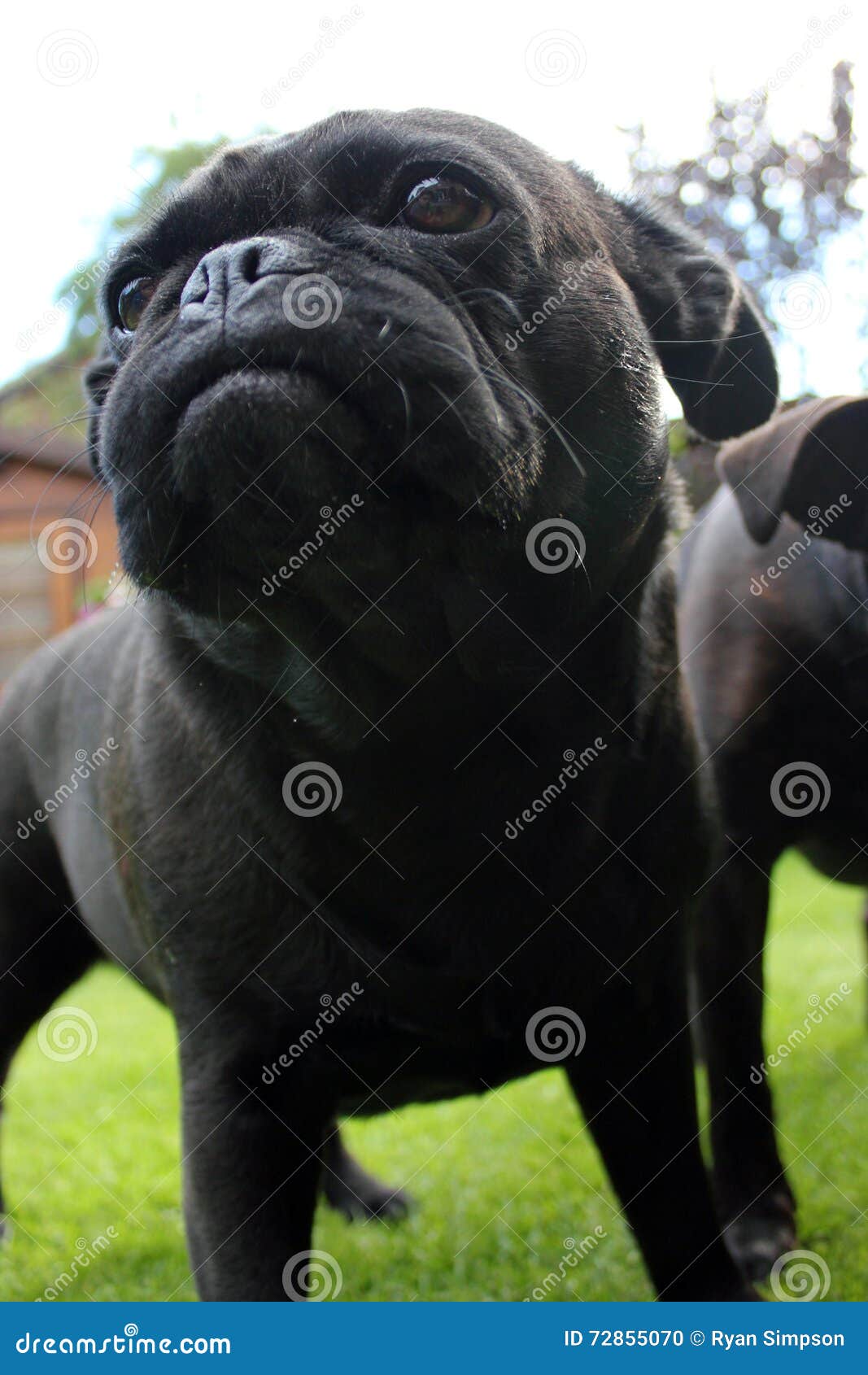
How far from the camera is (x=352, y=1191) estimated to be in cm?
411

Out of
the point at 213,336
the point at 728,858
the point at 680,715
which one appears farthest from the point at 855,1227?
the point at 213,336

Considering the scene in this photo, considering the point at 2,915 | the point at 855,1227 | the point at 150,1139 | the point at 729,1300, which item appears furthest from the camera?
the point at 150,1139

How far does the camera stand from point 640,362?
96.8 inches

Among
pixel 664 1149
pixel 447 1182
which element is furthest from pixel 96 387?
pixel 447 1182

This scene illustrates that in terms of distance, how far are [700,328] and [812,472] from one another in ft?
1.62

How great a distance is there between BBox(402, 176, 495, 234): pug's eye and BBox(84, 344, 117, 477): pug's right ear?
32.6 inches

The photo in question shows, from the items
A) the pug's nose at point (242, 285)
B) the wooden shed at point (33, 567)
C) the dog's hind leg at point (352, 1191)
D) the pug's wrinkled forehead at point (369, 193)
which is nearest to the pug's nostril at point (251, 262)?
the pug's nose at point (242, 285)

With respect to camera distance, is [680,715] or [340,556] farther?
[680,715]

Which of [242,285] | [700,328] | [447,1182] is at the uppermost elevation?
[242,285]

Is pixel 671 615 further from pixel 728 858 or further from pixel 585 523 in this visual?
pixel 728 858

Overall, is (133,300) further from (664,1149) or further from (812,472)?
(664,1149)

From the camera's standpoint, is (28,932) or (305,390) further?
(28,932)

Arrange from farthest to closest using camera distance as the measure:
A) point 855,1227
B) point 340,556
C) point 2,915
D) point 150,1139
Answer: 1. point 150,1139
2. point 2,915
3. point 855,1227
4. point 340,556

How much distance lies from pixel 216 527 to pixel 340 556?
8.7 inches
